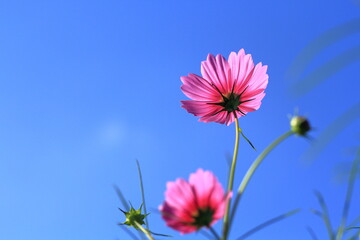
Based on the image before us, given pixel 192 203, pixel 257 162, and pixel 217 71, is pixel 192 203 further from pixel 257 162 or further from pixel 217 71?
pixel 217 71

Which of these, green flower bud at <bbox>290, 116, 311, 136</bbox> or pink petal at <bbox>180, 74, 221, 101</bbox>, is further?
pink petal at <bbox>180, 74, 221, 101</bbox>

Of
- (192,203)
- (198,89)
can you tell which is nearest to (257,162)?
(192,203)

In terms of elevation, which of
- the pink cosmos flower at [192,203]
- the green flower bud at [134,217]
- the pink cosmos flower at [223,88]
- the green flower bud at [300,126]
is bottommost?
the pink cosmos flower at [192,203]

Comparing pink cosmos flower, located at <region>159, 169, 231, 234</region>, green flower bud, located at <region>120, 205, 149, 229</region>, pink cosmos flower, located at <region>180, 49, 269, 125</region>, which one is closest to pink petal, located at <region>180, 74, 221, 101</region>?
pink cosmos flower, located at <region>180, 49, 269, 125</region>

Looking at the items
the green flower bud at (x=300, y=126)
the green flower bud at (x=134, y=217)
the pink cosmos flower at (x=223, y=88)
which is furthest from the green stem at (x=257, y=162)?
the green flower bud at (x=134, y=217)

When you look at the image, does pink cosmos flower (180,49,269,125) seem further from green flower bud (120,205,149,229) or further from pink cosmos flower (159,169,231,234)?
pink cosmos flower (159,169,231,234)

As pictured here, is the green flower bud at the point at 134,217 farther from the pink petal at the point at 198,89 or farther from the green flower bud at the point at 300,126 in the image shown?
the green flower bud at the point at 300,126
